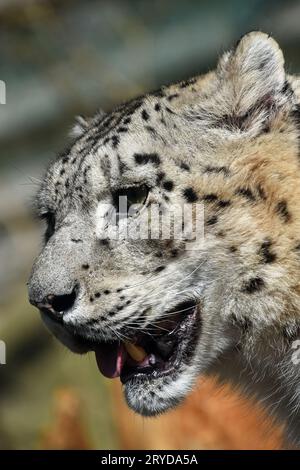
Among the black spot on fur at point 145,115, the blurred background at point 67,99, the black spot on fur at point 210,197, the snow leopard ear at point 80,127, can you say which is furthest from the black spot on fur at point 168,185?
the blurred background at point 67,99

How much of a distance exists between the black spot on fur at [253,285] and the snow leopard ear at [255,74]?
2.33 feet

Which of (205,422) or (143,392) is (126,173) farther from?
(205,422)

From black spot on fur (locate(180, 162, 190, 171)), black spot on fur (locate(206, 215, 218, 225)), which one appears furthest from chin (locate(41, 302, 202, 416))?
black spot on fur (locate(180, 162, 190, 171))

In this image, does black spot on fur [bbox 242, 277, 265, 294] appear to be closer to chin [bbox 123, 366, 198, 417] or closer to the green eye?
chin [bbox 123, 366, 198, 417]

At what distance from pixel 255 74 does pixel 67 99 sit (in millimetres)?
4478

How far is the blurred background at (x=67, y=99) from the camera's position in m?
7.61

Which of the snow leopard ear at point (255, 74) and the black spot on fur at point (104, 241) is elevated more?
the snow leopard ear at point (255, 74)

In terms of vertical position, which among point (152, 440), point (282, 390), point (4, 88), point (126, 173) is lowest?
point (152, 440)

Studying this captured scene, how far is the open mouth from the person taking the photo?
4.05m

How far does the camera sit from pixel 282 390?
4316 millimetres

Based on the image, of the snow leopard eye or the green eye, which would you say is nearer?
the green eye

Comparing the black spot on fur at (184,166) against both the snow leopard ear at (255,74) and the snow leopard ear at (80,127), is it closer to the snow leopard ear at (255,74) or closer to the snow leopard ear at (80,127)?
the snow leopard ear at (255,74)
